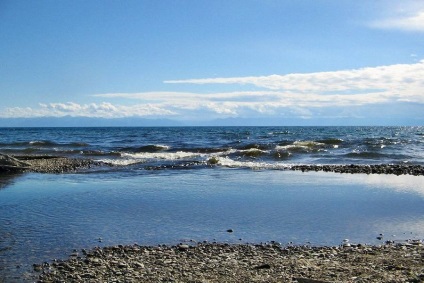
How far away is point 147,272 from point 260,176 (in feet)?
52.6

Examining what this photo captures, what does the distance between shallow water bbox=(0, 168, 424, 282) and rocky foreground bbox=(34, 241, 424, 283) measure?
681mm

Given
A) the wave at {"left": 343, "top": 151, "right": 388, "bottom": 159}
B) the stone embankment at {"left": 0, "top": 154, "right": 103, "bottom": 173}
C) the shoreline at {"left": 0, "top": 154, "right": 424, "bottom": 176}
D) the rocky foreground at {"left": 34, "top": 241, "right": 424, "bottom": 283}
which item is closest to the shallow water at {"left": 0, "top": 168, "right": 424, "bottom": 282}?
the rocky foreground at {"left": 34, "top": 241, "right": 424, "bottom": 283}

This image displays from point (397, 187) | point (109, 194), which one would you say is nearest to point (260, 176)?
point (397, 187)

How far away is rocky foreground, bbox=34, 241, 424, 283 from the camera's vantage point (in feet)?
25.4

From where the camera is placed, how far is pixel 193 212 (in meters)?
13.4

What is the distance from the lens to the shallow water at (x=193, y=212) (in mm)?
10406

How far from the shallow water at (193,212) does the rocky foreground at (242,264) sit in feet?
2.24

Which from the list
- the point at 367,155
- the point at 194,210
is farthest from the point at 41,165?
the point at 367,155

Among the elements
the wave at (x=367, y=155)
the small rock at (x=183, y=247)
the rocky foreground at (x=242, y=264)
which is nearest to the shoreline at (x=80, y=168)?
the wave at (x=367, y=155)

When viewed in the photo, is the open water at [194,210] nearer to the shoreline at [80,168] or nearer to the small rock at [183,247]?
the small rock at [183,247]

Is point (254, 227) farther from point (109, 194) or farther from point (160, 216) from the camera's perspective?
point (109, 194)

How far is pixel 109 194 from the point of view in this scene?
1692cm

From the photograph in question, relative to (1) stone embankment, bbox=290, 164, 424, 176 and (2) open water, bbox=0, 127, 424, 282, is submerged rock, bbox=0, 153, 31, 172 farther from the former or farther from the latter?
(1) stone embankment, bbox=290, 164, 424, 176

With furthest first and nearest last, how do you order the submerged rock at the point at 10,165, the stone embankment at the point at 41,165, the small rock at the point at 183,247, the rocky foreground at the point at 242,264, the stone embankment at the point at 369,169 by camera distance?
the stone embankment at the point at 41,165
the stone embankment at the point at 369,169
the submerged rock at the point at 10,165
the small rock at the point at 183,247
the rocky foreground at the point at 242,264
